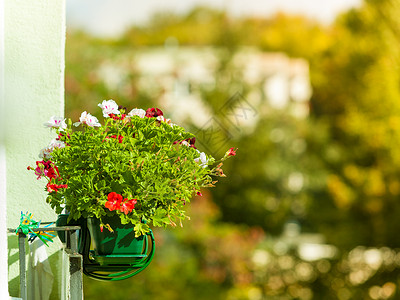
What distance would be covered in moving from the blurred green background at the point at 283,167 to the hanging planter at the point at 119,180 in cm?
821

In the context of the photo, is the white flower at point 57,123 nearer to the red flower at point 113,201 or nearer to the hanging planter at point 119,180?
the hanging planter at point 119,180

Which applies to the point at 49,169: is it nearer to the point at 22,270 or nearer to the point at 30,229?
the point at 30,229

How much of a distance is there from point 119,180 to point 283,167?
46.1ft

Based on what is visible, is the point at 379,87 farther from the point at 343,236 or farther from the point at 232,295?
the point at 232,295

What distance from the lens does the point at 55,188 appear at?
79.5 inches

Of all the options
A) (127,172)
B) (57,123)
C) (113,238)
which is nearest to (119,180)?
(127,172)

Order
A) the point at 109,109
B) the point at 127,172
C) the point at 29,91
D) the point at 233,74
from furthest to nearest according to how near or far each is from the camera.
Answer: the point at 233,74, the point at 29,91, the point at 109,109, the point at 127,172

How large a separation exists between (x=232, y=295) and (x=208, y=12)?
1029cm

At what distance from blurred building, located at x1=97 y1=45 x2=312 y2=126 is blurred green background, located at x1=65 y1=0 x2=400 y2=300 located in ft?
0.17

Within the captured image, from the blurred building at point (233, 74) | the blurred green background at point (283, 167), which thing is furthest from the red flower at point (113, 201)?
the blurred building at point (233, 74)

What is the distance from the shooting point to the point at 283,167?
52.1 feet

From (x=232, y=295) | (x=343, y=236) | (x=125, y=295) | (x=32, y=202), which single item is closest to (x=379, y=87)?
(x=343, y=236)

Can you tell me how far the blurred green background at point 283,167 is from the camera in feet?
40.5

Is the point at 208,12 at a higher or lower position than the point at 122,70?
higher
